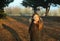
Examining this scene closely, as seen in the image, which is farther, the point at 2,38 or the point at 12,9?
the point at 12,9

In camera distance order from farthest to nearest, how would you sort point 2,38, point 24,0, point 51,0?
point 24,0 → point 51,0 → point 2,38

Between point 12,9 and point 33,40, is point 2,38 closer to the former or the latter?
point 33,40

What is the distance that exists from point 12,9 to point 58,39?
51.3 m

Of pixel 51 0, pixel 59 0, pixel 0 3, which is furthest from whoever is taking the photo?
pixel 51 0

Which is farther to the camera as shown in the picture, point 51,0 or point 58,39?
point 51,0

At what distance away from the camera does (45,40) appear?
1276 centimetres

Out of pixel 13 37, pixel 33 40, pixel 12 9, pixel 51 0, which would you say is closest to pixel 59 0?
pixel 51 0

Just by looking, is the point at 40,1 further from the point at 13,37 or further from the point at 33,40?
the point at 33,40

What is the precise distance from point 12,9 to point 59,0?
31592 mm

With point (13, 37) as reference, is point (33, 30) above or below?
above

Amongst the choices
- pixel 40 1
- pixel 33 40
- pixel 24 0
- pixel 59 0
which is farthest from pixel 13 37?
→ pixel 24 0

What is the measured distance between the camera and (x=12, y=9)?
63406 millimetres

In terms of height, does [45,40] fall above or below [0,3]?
below

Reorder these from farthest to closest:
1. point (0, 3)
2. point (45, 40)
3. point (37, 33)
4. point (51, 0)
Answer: point (51, 0) < point (0, 3) < point (45, 40) < point (37, 33)
